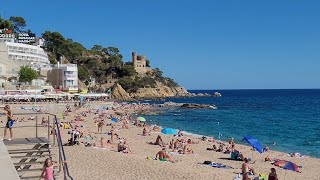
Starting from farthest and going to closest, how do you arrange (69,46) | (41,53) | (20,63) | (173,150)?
1. (69,46)
2. (41,53)
3. (20,63)
4. (173,150)

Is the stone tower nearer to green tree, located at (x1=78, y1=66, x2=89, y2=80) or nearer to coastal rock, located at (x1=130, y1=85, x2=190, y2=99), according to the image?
coastal rock, located at (x1=130, y1=85, x2=190, y2=99)

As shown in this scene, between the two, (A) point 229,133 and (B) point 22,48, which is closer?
(A) point 229,133

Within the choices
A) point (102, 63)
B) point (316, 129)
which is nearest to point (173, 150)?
point (316, 129)

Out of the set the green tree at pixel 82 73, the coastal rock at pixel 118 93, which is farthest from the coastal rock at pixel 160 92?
the green tree at pixel 82 73

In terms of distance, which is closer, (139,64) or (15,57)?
(15,57)

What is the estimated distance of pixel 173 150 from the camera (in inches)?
852

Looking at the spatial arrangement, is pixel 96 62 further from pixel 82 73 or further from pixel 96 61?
pixel 82 73

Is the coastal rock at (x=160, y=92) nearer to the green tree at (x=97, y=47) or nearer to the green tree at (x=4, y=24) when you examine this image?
the green tree at (x=97, y=47)

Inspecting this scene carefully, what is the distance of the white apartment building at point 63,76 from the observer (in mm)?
76375

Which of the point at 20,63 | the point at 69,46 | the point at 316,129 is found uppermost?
the point at 69,46

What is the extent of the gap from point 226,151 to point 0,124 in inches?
721

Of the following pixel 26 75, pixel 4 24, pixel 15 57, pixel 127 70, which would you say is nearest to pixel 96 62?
pixel 127 70

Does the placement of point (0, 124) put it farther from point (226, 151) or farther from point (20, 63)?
point (20, 63)

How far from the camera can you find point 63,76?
252 ft
